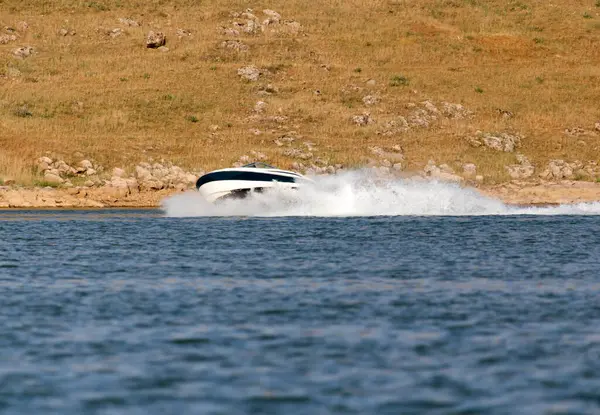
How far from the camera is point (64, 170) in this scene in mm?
58281

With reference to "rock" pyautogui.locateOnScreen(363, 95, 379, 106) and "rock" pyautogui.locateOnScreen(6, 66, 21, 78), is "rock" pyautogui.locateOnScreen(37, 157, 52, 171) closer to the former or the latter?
"rock" pyautogui.locateOnScreen(6, 66, 21, 78)

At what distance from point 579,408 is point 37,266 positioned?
17.4m

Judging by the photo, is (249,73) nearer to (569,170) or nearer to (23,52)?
(23,52)

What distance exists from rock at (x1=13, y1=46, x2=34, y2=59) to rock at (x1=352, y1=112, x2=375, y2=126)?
2623 cm

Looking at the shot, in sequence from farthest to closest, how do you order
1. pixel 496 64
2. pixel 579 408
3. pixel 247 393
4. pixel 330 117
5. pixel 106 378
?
pixel 496 64 < pixel 330 117 < pixel 106 378 < pixel 247 393 < pixel 579 408

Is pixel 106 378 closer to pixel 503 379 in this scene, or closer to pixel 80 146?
pixel 503 379

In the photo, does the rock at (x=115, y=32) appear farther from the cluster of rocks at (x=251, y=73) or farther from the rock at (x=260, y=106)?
the rock at (x=260, y=106)

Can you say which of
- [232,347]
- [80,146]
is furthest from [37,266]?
[80,146]

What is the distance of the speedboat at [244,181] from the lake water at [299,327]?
11490 mm

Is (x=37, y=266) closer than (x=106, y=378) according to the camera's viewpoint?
No

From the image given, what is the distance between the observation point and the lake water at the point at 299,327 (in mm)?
12672

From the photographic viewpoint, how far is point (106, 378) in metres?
13.7

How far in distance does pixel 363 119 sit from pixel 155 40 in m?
20.9

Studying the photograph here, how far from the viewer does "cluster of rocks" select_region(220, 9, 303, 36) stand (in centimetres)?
9144
